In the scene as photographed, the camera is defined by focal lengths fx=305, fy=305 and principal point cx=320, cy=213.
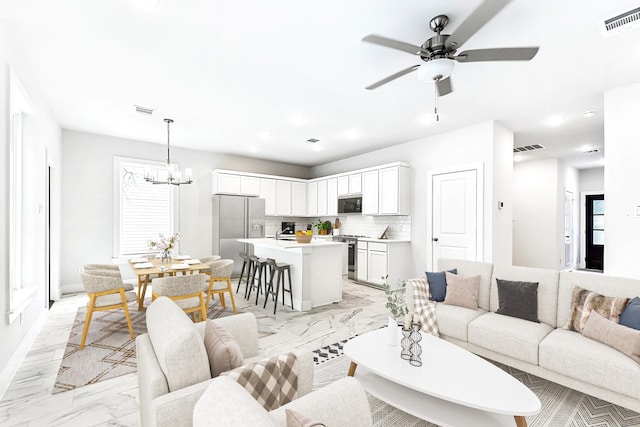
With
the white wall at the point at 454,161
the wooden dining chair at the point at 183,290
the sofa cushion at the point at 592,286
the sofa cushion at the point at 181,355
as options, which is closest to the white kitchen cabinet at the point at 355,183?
the white wall at the point at 454,161

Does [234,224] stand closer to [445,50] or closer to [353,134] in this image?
[353,134]

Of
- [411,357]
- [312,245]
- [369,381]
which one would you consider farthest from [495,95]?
[369,381]

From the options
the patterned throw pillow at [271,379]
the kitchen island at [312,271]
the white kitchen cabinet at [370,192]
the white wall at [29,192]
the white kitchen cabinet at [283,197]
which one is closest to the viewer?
the patterned throw pillow at [271,379]

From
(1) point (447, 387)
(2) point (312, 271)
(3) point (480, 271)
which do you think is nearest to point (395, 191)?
(2) point (312, 271)

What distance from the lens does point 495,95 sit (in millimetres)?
3805

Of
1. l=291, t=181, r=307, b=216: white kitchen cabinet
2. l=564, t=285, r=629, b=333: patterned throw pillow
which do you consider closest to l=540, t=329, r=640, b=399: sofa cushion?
l=564, t=285, r=629, b=333: patterned throw pillow

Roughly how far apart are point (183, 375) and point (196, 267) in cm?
278

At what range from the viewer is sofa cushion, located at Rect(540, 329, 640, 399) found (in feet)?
6.29

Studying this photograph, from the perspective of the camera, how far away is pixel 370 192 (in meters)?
6.45

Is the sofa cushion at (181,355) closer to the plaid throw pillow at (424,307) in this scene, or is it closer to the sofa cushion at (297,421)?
the sofa cushion at (297,421)

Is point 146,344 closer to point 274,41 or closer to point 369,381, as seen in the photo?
point 369,381

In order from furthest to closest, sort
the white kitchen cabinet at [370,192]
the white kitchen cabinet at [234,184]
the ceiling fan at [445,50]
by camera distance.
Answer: the white kitchen cabinet at [234,184] → the white kitchen cabinet at [370,192] → the ceiling fan at [445,50]

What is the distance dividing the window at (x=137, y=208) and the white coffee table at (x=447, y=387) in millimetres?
5325

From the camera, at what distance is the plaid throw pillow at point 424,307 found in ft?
9.87
